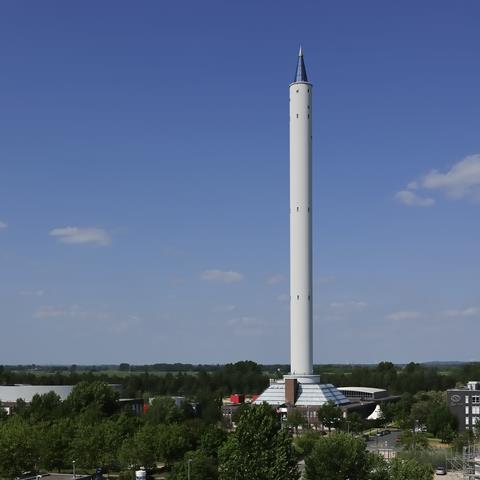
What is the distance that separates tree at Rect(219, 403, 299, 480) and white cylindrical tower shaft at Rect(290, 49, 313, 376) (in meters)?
65.4

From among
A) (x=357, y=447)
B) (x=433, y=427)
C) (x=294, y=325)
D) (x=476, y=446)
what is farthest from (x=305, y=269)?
(x=357, y=447)

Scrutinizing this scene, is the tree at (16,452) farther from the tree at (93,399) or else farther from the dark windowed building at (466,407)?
the dark windowed building at (466,407)

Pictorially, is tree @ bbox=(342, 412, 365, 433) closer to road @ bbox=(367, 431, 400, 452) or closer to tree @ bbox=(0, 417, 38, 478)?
road @ bbox=(367, 431, 400, 452)

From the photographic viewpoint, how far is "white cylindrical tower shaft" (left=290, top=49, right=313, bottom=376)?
128 m

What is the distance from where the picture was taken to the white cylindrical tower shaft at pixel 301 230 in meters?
128

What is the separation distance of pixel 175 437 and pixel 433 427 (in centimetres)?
4852

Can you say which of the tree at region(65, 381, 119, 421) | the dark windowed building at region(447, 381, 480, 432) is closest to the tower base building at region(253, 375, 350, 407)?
the dark windowed building at region(447, 381, 480, 432)

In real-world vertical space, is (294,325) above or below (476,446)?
above

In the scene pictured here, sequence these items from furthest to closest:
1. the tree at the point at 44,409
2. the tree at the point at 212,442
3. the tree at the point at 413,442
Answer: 1. the tree at the point at 44,409
2. the tree at the point at 413,442
3. the tree at the point at 212,442

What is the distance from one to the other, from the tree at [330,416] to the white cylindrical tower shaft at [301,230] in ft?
47.7

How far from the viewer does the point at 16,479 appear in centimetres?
6938

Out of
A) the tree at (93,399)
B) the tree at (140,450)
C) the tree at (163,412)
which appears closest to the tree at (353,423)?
the tree at (163,412)

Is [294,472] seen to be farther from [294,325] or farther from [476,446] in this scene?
[294,325]

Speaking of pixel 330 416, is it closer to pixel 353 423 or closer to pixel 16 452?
pixel 353 423
